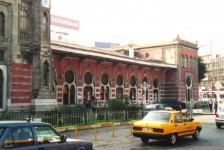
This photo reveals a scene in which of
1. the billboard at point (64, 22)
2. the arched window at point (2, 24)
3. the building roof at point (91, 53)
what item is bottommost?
the building roof at point (91, 53)

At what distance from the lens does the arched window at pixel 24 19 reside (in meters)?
24.7

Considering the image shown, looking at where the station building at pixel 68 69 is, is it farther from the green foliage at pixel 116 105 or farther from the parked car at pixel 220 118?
the parked car at pixel 220 118

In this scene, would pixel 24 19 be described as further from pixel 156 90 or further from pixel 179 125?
pixel 156 90

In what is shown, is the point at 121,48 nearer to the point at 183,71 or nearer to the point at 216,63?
the point at 183,71

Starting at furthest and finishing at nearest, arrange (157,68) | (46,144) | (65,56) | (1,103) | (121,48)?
(121,48) < (157,68) < (65,56) < (1,103) < (46,144)

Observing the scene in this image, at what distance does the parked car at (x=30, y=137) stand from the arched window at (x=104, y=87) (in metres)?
27.7

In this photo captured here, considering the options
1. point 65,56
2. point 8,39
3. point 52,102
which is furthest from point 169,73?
point 8,39

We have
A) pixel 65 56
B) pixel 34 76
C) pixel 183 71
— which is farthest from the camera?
pixel 183 71

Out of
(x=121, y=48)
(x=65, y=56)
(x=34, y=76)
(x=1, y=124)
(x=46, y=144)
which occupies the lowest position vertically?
(x=46, y=144)

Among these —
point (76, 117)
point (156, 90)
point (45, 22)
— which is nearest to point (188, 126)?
point (76, 117)

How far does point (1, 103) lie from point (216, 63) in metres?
94.5

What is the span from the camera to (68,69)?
31750 mm

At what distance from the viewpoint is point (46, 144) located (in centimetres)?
759

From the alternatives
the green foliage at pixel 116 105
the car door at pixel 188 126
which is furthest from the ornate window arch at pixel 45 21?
the car door at pixel 188 126
